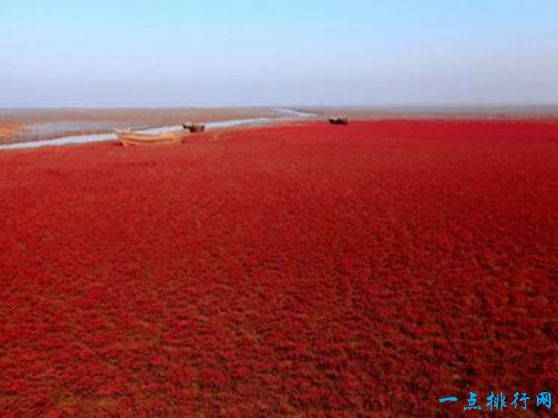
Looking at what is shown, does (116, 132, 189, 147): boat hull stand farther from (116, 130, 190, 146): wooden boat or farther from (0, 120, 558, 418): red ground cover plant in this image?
(0, 120, 558, 418): red ground cover plant

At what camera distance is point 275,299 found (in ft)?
18.5

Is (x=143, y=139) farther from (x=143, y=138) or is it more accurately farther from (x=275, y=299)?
(x=275, y=299)

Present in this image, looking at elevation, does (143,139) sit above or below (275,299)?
above

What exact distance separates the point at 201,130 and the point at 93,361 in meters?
33.6

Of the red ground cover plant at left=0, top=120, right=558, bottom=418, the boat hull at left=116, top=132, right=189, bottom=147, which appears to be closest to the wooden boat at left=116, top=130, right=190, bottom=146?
the boat hull at left=116, top=132, right=189, bottom=147

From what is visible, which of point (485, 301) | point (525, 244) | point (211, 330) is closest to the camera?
point (211, 330)

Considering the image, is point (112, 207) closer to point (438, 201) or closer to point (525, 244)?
point (438, 201)

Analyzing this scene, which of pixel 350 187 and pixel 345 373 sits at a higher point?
pixel 350 187

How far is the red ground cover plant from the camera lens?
4.02m

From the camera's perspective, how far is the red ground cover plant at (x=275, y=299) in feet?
13.2

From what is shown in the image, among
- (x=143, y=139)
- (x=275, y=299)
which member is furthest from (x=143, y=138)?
(x=275, y=299)

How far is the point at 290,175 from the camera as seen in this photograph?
14.0 meters

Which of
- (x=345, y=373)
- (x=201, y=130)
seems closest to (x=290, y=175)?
(x=345, y=373)

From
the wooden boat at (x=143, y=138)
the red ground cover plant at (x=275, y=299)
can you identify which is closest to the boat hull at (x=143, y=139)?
the wooden boat at (x=143, y=138)
